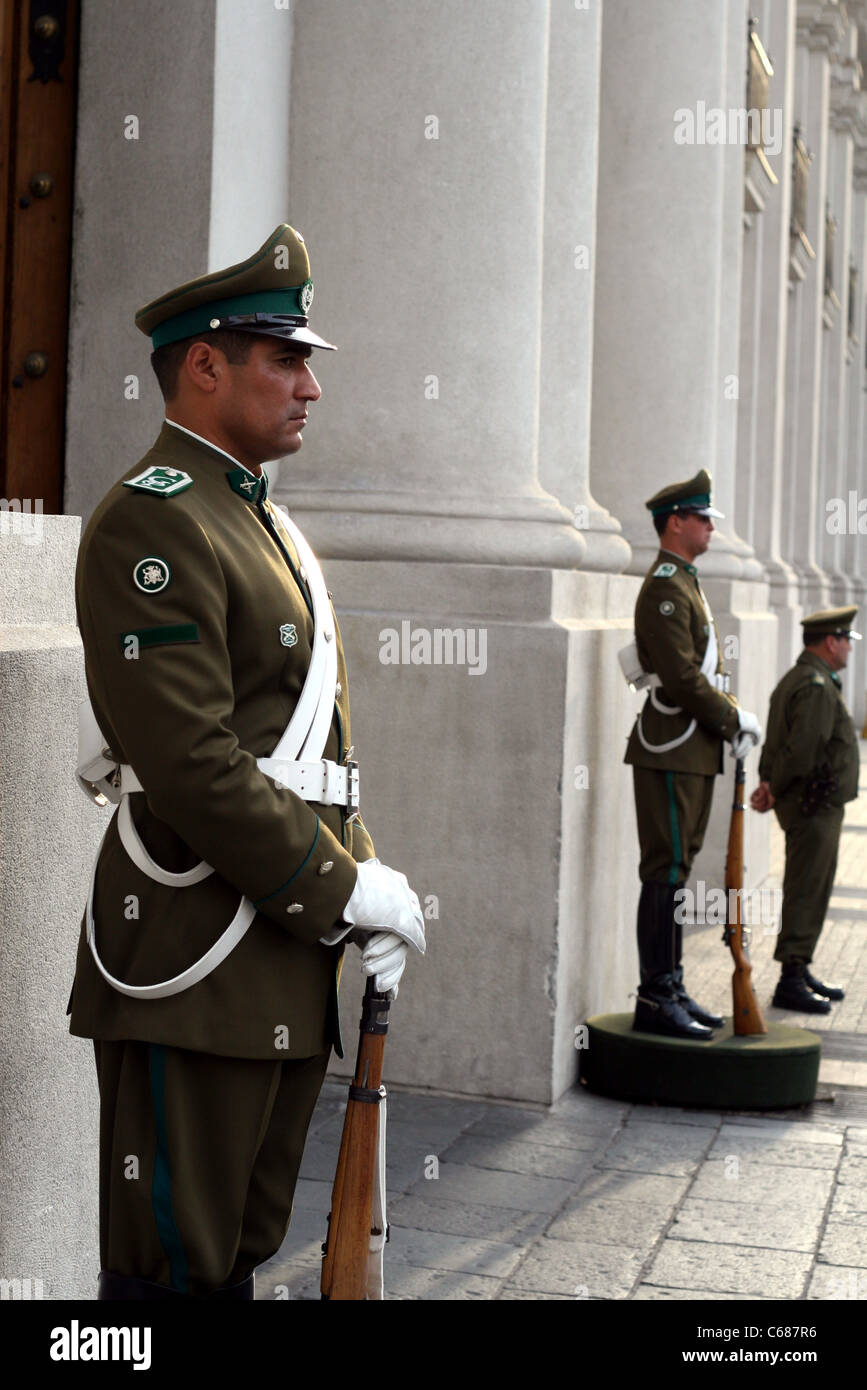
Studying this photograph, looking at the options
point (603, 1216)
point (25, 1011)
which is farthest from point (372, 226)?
point (25, 1011)

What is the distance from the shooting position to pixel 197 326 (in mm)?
2838

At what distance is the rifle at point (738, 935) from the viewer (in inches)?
260

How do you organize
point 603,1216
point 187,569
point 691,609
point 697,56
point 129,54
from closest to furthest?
1. point 187,569
2. point 603,1216
3. point 129,54
4. point 691,609
5. point 697,56

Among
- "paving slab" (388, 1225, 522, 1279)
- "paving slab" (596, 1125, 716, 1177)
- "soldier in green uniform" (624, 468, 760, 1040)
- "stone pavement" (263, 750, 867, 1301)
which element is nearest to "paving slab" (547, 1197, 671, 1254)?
"stone pavement" (263, 750, 867, 1301)

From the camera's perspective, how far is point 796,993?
329 inches

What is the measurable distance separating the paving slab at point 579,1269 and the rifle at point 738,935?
186 centimetres

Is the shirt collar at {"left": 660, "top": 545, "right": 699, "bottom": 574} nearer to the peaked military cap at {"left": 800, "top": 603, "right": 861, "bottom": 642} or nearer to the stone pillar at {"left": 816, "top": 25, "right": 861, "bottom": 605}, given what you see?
the peaked military cap at {"left": 800, "top": 603, "right": 861, "bottom": 642}

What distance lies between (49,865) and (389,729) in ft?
9.94

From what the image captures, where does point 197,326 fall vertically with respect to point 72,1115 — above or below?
above

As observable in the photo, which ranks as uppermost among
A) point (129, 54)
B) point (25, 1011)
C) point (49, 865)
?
point (129, 54)

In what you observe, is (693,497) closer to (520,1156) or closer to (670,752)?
(670,752)

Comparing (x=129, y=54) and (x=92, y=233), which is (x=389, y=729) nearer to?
(x=92, y=233)
